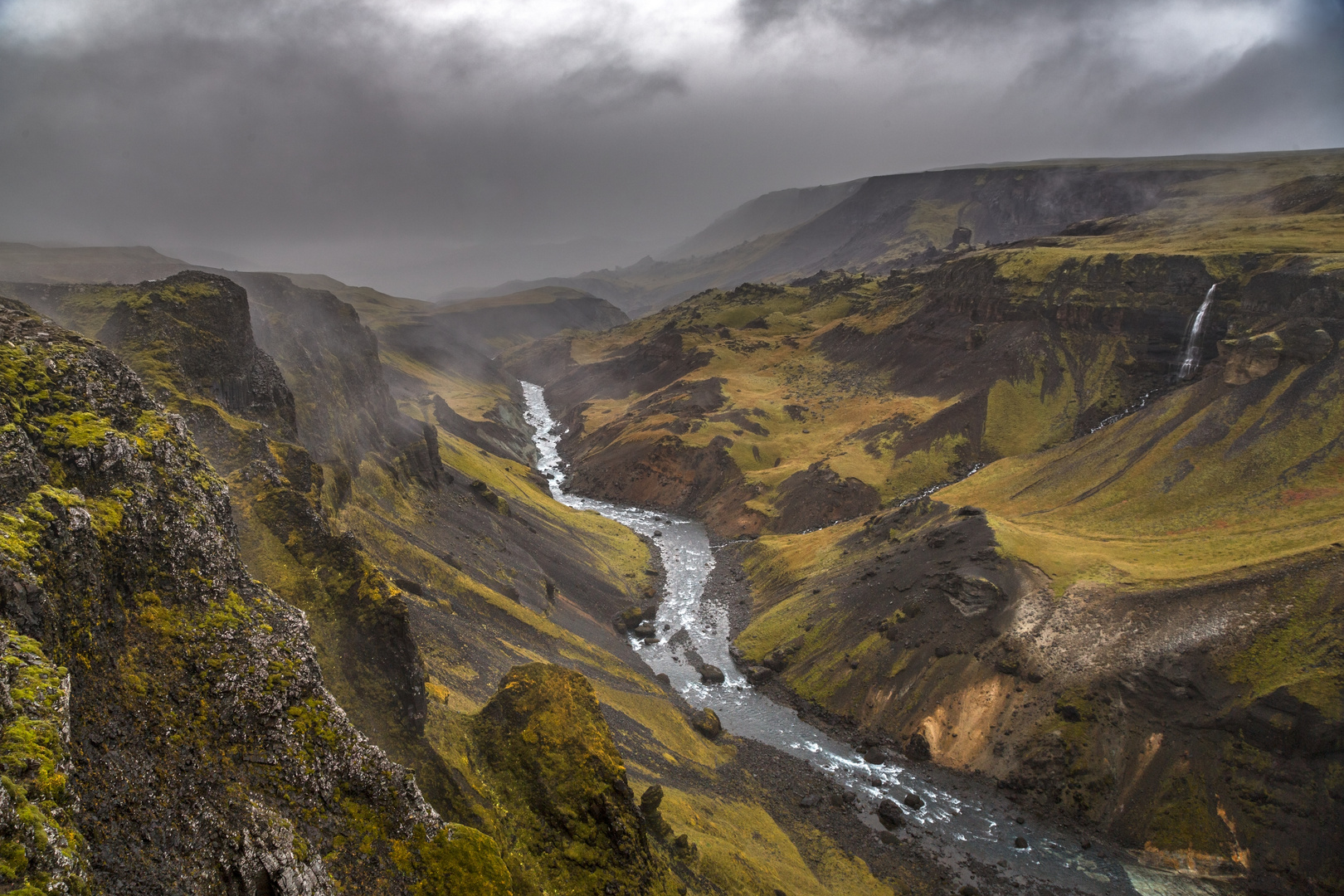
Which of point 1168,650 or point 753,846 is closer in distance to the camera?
point 753,846

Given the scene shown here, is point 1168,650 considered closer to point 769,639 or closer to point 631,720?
point 769,639

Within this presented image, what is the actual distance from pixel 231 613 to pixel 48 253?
221245 millimetres

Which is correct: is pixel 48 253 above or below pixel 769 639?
above

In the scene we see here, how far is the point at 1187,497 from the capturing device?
53875 millimetres

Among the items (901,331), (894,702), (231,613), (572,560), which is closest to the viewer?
(231,613)

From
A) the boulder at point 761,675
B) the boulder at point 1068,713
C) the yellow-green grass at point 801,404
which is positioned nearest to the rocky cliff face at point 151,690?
the boulder at point 1068,713

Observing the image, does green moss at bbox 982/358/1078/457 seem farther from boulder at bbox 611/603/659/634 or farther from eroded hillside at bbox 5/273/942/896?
eroded hillside at bbox 5/273/942/896

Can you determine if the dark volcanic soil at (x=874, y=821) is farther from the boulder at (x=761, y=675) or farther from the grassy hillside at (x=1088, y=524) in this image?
the boulder at (x=761, y=675)

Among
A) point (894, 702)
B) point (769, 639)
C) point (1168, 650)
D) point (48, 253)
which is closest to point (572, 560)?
point (769, 639)

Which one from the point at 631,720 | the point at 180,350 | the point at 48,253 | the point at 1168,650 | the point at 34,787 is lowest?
the point at 631,720

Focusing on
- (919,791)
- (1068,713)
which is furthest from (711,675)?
(1068,713)

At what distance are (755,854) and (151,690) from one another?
30.0m

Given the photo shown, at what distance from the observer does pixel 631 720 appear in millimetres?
41250

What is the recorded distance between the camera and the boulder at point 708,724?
151ft
